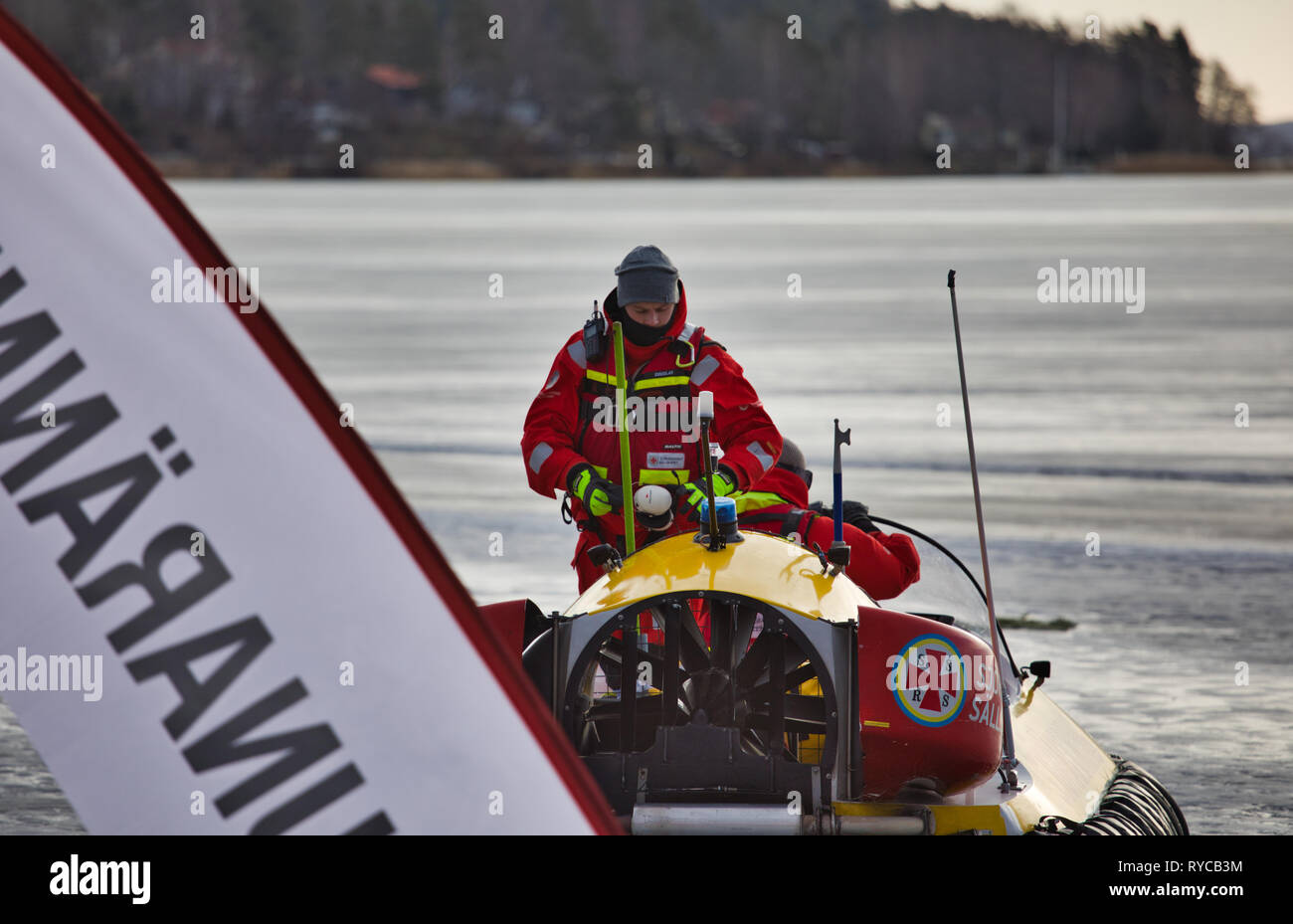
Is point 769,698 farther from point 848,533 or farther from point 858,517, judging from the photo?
point 858,517

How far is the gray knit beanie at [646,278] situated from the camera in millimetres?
5375

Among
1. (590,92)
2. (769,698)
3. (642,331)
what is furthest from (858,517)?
(590,92)

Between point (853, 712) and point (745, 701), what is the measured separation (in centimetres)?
34

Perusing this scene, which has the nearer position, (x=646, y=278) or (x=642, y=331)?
(x=646, y=278)

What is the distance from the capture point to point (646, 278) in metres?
5.38

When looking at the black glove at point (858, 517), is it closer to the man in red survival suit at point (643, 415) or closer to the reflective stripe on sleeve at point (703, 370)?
the man in red survival suit at point (643, 415)

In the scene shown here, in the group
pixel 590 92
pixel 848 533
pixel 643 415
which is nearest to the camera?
pixel 848 533

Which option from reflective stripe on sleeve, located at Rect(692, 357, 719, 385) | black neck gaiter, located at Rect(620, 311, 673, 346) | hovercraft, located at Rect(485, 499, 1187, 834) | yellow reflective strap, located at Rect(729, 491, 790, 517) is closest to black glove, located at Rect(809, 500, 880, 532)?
yellow reflective strap, located at Rect(729, 491, 790, 517)

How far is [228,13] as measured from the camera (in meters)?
127

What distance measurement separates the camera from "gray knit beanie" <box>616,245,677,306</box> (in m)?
5.38

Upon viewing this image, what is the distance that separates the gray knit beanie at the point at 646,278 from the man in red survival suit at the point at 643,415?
0.05 metres

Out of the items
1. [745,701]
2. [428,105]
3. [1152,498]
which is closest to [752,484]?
[745,701]

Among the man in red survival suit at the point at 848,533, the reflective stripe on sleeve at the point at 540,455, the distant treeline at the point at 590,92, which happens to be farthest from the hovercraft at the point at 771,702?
the distant treeline at the point at 590,92

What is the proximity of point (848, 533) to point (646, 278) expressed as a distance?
0.93 meters
